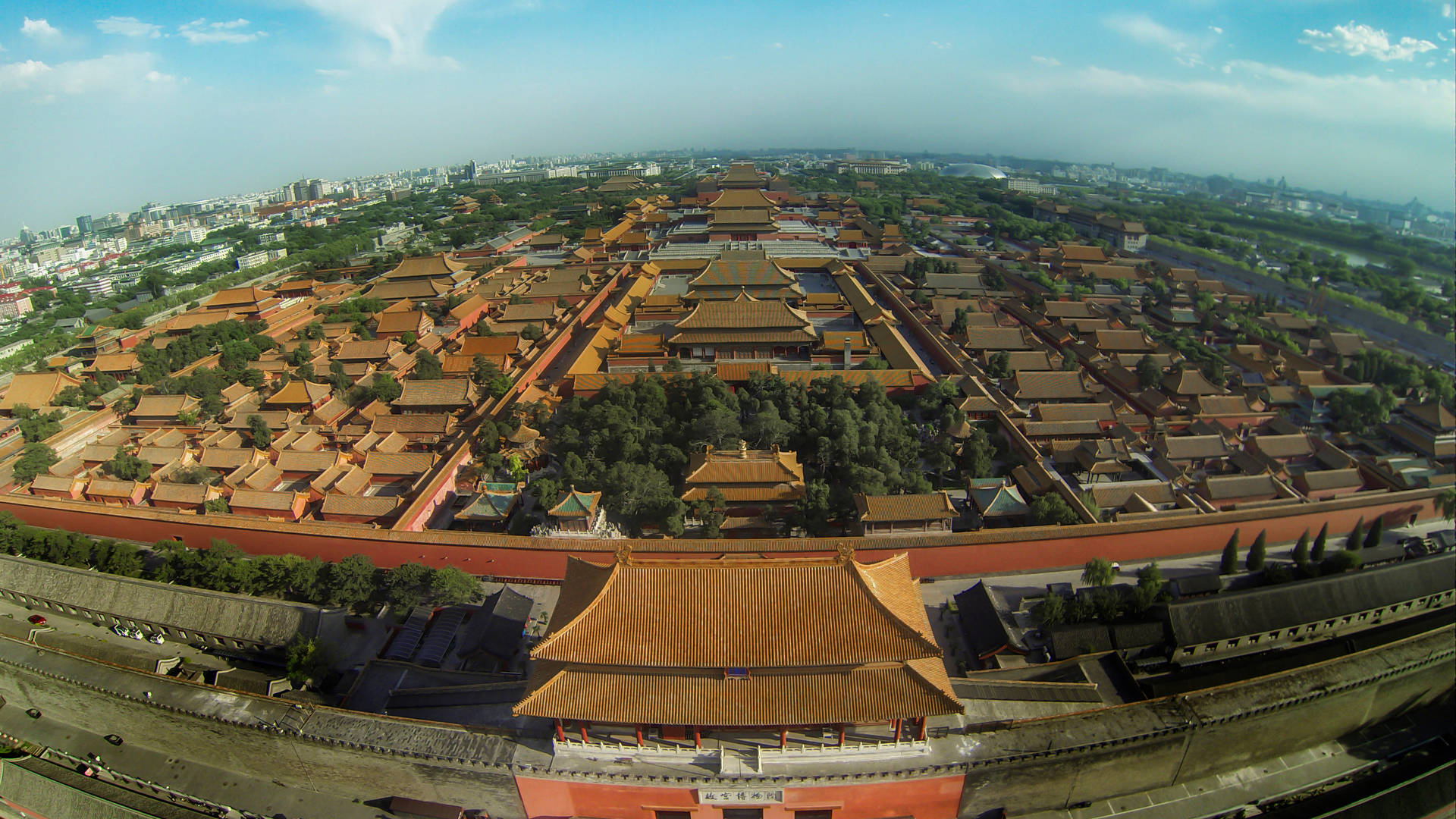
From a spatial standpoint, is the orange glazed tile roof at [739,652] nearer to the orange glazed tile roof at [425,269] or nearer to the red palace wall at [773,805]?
the red palace wall at [773,805]

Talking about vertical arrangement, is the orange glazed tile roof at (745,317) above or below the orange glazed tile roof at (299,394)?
above

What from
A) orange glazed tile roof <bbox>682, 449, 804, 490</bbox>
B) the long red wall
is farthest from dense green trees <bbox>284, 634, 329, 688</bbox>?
orange glazed tile roof <bbox>682, 449, 804, 490</bbox>

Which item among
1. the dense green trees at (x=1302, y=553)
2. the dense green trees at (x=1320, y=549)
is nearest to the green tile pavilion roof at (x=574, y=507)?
the dense green trees at (x=1302, y=553)

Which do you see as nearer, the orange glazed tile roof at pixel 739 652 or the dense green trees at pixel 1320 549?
the orange glazed tile roof at pixel 739 652

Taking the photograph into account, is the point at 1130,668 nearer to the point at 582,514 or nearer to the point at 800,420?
the point at 800,420

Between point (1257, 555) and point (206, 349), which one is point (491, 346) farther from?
point (1257, 555)

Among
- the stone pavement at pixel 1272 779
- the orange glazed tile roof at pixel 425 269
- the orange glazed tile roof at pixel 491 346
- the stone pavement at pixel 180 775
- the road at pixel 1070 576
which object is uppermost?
the orange glazed tile roof at pixel 425 269
